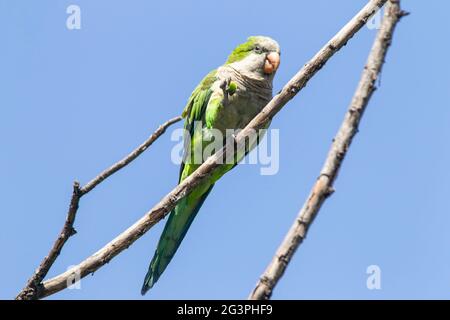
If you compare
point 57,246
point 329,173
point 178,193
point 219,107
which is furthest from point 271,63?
point 329,173

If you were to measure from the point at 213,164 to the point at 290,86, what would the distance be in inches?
42.9

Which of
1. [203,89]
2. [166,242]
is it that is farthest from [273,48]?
[166,242]

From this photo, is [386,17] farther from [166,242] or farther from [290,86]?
[166,242]

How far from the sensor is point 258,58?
7.98 m

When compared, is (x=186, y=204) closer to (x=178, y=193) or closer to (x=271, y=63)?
(x=271, y=63)

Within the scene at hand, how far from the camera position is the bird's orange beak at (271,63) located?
7.87 metres

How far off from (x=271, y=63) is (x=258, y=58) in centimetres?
21

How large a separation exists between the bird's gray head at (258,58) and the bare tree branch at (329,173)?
5016mm

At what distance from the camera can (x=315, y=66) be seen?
194 inches

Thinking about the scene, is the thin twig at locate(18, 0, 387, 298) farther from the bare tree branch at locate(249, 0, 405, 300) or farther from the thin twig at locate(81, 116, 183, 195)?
Answer: the bare tree branch at locate(249, 0, 405, 300)

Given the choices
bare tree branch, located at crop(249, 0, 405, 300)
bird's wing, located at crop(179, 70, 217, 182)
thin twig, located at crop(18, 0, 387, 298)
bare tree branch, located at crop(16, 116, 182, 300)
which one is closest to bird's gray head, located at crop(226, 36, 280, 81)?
bird's wing, located at crop(179, 70, 217, 182)

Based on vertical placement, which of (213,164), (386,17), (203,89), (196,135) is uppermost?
(203,89)

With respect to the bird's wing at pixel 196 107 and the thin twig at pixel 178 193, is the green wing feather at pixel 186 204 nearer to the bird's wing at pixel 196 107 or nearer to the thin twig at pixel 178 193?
the bird's wing at pixel 196 107
